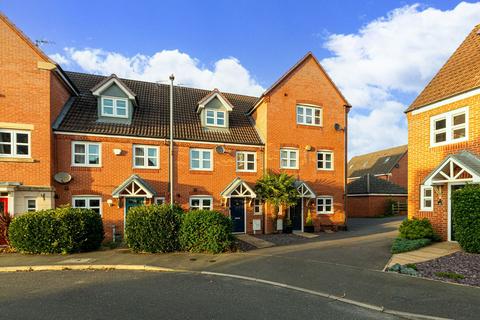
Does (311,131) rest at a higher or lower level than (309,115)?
lower

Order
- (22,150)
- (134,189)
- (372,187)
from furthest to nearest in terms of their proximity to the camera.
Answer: (372,187) < (134,189) < (22,150)

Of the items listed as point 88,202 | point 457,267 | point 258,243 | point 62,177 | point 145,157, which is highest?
point 145,157

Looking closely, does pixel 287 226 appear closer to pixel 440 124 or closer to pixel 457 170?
pixel 457 170

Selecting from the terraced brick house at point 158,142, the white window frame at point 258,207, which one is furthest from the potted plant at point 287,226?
the white window frame at point 258,207

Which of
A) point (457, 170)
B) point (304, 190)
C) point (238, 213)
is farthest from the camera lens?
point (304, 190)

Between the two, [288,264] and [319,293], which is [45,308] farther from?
[288,264]

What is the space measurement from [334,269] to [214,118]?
12637mm

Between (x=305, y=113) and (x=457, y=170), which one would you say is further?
(x=305, y=113)

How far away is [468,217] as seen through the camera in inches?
397

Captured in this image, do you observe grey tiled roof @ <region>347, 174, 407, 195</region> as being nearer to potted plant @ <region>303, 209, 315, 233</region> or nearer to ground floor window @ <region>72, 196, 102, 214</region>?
potted plant @ <region>303, 209, 315, 233</region>

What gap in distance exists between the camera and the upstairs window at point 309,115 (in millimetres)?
20203

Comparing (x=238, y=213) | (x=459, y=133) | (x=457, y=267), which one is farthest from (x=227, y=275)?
(x=459, y=133)

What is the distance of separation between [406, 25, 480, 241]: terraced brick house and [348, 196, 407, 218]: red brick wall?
59.2ft

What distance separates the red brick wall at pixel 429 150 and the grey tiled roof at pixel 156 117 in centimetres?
886
